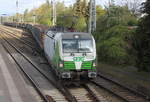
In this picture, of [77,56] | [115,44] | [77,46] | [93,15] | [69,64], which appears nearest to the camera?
[69,64]

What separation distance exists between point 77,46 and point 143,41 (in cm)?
412

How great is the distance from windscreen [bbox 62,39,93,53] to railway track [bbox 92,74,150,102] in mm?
2235

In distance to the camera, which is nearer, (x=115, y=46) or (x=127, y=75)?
(x=127, y=75)

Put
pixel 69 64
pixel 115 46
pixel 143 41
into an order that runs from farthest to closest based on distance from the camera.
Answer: pixel 115 46
pixel 143 41
pixel 69 64

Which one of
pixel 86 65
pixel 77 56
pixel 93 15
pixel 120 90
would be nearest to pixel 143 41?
pixel 120 90

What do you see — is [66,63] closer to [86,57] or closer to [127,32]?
[86,57]

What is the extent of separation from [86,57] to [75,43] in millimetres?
1021

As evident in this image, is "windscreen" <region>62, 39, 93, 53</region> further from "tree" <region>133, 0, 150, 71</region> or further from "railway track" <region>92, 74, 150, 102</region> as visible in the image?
"tree" <region>133, 0, 150, 71</region>

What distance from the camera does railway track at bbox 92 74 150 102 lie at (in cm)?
1285

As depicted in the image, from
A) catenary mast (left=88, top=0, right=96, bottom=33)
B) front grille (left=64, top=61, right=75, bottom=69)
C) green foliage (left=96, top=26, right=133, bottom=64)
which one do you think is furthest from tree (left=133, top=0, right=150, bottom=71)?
catenary mast (left=88, top=0, right=96, bottom=33)

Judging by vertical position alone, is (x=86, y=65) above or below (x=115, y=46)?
below

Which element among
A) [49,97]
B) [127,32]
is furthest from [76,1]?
[49,97]

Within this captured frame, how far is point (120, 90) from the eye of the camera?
14.7 m

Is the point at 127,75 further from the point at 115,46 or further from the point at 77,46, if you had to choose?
the point at 77,46
